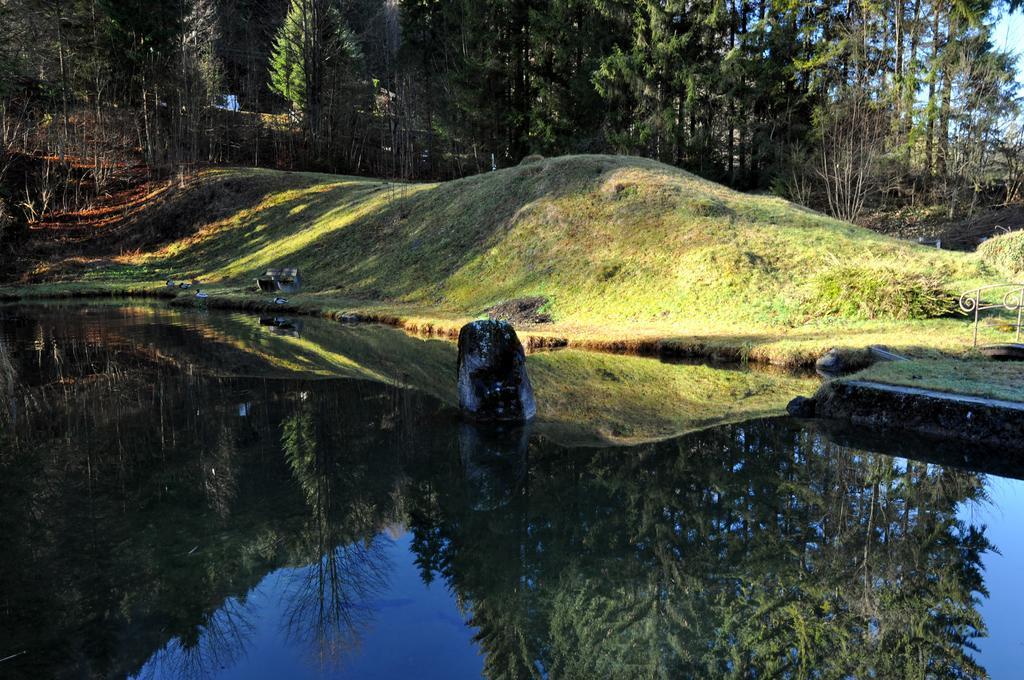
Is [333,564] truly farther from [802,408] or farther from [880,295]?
[880,295]

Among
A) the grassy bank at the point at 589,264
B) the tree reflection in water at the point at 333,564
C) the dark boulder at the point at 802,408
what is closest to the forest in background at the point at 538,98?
the grassy bank at the point at 589,264

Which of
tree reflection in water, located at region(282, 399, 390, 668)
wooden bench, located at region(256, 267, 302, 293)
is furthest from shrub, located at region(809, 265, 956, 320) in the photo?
wooden bench, located at region(256, 267, 302, 293)

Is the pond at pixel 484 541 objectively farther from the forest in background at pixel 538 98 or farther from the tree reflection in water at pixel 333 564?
the forest in background at pixel 538 98

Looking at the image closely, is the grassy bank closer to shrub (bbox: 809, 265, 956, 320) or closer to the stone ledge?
shrub (bbox: 809, 265, 956, 320)

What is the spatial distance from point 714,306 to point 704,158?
19.6 m

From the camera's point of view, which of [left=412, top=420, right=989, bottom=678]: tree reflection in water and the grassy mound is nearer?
[left=412, top=420, right=989, bottom=678]: tree reflection in water

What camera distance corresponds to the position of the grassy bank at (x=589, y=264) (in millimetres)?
15312

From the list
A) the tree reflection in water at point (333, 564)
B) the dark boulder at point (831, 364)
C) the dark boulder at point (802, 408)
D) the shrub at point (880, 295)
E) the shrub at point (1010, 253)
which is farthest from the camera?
the shrub at point (880, 295)

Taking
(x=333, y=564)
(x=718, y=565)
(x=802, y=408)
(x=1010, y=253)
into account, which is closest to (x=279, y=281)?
(x=802, y=408)

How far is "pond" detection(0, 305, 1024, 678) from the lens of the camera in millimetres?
4152

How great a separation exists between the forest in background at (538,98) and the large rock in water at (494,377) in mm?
21898

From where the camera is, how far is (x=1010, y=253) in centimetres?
1339

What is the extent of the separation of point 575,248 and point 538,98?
20.4 metres

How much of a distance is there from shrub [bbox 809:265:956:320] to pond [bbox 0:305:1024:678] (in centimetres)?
675
